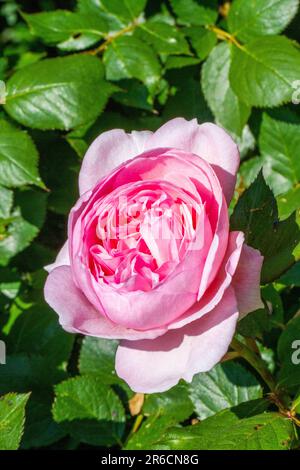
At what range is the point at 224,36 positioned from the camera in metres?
1.83

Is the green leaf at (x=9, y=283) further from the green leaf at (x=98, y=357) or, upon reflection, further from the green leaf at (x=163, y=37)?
the green leaf at (x=163, y=37)

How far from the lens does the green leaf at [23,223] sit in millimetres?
1868

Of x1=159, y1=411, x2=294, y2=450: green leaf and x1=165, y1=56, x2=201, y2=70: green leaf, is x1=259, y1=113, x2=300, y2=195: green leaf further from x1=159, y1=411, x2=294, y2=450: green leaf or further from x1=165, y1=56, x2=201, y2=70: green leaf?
x1=159, y1=411, x2=294, y2=450: green leaf

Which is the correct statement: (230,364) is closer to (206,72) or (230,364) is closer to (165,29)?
(206,72)

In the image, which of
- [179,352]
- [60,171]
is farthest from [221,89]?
[179,352]

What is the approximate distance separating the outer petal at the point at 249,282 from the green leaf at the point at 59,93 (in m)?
0.75

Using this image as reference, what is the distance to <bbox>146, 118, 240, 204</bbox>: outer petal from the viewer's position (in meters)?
1.11

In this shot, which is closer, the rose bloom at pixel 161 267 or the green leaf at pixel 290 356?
the rose bloom at pixel 161 267

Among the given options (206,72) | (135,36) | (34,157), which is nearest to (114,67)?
(135,36)

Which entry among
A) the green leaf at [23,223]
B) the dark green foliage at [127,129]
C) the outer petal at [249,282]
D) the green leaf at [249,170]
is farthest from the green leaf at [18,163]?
the outer petal at [249,282]

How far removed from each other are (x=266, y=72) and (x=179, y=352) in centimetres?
84

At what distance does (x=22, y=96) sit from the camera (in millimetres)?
1708

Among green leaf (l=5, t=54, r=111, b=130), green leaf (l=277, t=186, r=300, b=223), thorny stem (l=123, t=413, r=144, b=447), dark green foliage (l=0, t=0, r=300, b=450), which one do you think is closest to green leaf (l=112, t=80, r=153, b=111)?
dark green foliage (l=0, t=0, r=300, b=450)
